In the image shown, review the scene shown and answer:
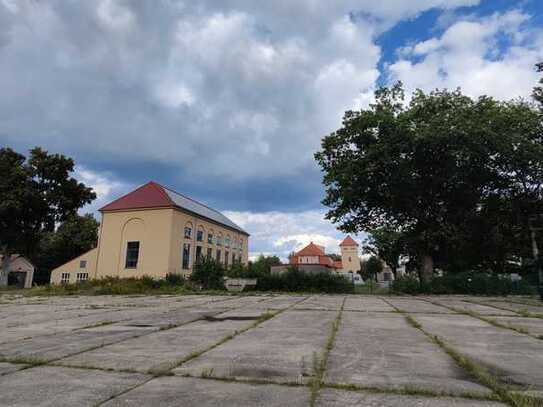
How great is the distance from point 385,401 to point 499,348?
2.74m

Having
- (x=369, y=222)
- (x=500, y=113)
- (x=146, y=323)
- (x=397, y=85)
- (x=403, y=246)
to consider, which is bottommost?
(x=146, y=323)

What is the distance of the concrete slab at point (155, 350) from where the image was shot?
335 cm

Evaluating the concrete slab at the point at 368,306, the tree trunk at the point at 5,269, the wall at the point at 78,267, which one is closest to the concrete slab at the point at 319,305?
the concrete slab at the point at 368,306

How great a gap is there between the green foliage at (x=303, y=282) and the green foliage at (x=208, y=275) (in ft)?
9.18

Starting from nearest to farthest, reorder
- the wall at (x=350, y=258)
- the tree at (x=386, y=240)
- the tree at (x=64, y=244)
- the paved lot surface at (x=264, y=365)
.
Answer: the paved lot surface at (x=264, y=365)
the tree at (x=386, y=240)
the tree at (x=64, y=244)
the wall at (x=350, y=258)

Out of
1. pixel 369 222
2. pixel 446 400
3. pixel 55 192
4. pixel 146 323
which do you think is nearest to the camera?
pixel 446 400

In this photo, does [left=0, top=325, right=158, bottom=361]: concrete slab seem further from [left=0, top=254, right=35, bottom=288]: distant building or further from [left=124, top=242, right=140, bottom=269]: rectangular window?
[left=0, top=254, right=35, bottom=288]: distant building

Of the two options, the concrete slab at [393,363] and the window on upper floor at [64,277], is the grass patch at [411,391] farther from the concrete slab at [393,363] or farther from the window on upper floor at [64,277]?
the window on upper floor at [64,277]

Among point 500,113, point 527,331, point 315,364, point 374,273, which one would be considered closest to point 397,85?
point 500,113

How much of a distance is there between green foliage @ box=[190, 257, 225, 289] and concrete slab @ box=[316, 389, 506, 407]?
21.8m

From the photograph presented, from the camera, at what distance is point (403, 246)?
2408 cm

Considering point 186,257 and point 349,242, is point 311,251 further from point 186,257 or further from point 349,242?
point 186,257

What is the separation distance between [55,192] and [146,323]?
3513 centimetres

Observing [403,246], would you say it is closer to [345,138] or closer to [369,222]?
[369,222]
